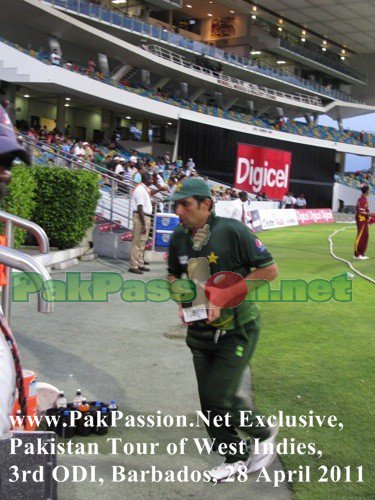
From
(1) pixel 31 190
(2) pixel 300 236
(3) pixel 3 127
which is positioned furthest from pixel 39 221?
(2) pixel 300 236

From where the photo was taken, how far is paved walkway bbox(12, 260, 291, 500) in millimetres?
3869

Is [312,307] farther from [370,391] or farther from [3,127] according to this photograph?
[3,127]

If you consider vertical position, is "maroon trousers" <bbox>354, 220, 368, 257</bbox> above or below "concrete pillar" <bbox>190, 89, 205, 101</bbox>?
below

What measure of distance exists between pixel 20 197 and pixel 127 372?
5.99m

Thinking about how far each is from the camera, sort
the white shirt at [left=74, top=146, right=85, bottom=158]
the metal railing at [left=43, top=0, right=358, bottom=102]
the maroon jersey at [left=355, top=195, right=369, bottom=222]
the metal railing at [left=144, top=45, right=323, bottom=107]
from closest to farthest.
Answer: the maroon jersey at [left=355, top=195, right=369, bottom=222]
the white shirt at [left=74, top=146, right=85, bottom=158]
the metal railing at [left=43, top=0, right=358, bottom=102]
the metal railing at [left=144, top=45, right=323, bottom=107]

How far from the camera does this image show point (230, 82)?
47.0 m

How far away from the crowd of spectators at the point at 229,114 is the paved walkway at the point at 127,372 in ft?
75.6

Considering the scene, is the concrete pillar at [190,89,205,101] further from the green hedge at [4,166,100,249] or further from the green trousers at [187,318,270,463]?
the green trousers at [187,318,270,463]

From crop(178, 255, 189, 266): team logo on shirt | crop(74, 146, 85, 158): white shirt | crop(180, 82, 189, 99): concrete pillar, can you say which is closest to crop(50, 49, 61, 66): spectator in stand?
crop(74, 146, 85, 158): white shirt

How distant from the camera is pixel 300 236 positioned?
24.8m

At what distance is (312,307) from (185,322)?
6.78 metres

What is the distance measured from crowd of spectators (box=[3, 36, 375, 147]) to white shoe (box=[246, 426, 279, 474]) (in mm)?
27559

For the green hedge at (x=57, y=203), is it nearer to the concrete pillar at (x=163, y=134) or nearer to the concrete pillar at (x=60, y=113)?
the concrete pillar at (x=60, y=113)

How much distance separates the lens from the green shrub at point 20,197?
1039 centimetres
